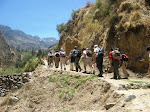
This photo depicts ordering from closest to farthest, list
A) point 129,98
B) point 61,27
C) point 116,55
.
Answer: point 129,98 < point 116,55 < point 61,27

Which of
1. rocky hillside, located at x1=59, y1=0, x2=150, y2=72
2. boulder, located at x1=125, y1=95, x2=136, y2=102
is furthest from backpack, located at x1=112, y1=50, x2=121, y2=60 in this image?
rocky hillside, located at x1=59, y1=0, x2=150, y2=72

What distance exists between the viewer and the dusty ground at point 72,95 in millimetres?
7007

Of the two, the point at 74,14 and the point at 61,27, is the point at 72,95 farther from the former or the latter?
the point at 61,27

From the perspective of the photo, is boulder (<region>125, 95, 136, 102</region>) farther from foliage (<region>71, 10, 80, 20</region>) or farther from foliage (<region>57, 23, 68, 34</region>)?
foliage (<region>57, 23, 68, 34</region>)

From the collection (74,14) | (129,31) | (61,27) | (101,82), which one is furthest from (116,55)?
(61,27)

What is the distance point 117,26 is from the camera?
15.7m

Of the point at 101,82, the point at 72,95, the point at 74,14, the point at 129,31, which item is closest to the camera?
the point at 101,82

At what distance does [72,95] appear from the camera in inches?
397

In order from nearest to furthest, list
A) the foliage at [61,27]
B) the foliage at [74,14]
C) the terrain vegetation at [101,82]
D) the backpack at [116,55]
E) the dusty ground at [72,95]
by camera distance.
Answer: the dusty ground at [72,95] < the terrain vegetation at [101,82] < the backpack at [116,55] < the foliage at [74,14] < the foliage at [61,27]

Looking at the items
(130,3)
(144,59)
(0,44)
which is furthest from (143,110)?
(0,44)

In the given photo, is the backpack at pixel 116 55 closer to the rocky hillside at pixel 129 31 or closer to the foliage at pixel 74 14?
the rocky hillside at pixel 129 31

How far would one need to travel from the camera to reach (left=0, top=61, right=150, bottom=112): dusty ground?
7007mm

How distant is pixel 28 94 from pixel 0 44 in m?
94.0

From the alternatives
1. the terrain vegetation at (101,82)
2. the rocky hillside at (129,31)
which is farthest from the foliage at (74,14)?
the rocky hillside at (129,31)
